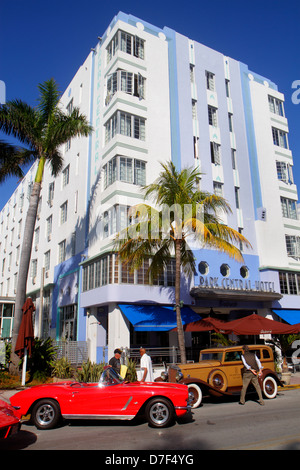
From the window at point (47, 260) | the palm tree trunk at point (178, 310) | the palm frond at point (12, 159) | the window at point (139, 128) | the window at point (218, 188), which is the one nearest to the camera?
the palm tree trunk at point (178, 310)

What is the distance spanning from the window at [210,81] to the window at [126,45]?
620 centimetres

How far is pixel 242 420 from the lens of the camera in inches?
352

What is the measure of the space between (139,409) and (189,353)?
14145mm

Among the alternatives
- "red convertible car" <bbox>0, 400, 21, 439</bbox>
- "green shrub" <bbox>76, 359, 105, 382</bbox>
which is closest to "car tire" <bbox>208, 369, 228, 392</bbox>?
"green shrub" <bbox>76, 359, 105, 382</bbox>

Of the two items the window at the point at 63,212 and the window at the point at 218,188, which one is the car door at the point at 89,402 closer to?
the window at the point at 218,188

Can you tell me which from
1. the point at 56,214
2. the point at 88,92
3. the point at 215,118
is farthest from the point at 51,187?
the point at 215,118

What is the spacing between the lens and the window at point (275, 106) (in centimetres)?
3372

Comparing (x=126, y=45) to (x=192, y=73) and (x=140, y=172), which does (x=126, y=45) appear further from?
(x=140, y=172)

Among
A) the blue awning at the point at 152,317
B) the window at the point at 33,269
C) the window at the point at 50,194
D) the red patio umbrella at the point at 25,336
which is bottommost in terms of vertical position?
the red patio umbrella at the point at 25,336

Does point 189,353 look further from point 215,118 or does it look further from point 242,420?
point 215,118

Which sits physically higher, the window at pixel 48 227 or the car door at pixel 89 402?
the window at pixel 48 227

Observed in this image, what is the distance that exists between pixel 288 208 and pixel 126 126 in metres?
15.3

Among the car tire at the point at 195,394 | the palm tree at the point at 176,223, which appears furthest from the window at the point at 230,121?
the car tire at the point at 195,394

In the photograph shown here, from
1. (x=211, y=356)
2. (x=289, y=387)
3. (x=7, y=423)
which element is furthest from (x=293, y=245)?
(x=7, y=423)
